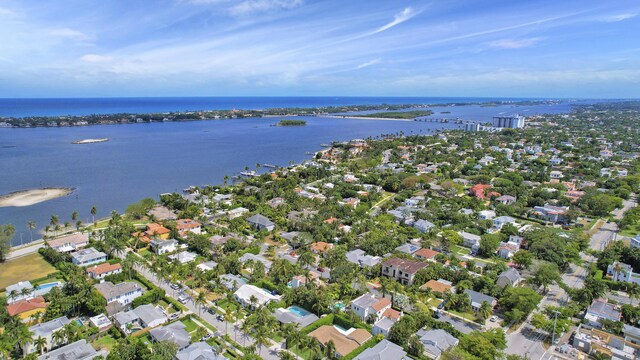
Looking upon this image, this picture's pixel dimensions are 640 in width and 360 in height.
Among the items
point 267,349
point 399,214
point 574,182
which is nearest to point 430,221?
point 399,214

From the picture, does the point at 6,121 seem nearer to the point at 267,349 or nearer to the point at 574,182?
the point at 267,349

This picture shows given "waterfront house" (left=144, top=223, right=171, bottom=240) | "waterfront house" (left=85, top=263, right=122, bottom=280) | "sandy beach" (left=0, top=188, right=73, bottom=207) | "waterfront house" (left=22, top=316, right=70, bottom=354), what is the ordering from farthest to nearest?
"sandy beach" (left=0, top=188, right=73, bottom=207) → "waterfront house" (left=144, top=223, right=171, bottom=240) → "waterfront house" (left=85, top=263, right=122, bottom=280) → "waterfront house" (left=22, top=316, right=70, bottom=354)

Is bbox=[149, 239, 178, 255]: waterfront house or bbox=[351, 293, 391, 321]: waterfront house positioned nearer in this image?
bbox=[351, 293, 391, 321]: waterfront house

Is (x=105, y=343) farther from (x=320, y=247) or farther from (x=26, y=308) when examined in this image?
(x=320, y=247)

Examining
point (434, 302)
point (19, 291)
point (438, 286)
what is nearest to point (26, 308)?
point (19, 291)

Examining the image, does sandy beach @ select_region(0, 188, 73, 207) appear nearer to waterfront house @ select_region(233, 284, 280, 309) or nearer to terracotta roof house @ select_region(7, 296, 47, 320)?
terracotta roof house @ select_region(7, 296, 47, 320)

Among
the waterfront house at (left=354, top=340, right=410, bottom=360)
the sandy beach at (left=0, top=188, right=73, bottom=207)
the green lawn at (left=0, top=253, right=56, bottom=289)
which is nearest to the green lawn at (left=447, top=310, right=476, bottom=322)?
the waterfront house at (left=354, top=340, right=410, bottom=360)

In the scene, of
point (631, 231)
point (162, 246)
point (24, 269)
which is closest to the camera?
point (24, 269)
